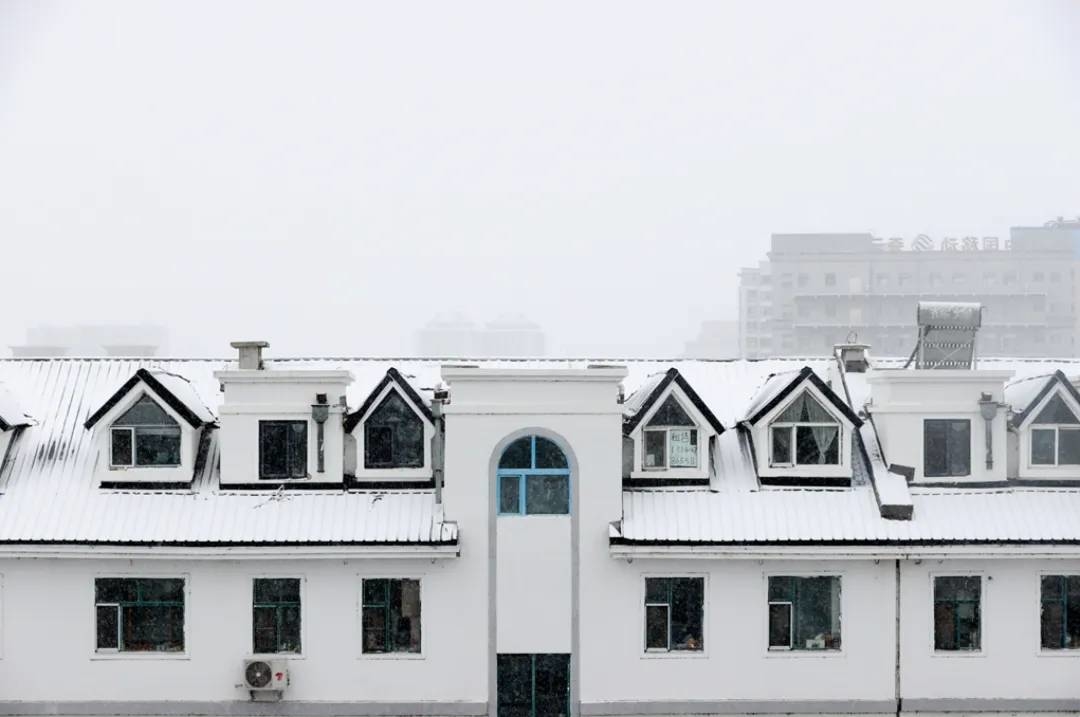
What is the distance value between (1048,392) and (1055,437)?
1006 mm

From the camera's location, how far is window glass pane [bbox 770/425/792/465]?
2334 centimetres

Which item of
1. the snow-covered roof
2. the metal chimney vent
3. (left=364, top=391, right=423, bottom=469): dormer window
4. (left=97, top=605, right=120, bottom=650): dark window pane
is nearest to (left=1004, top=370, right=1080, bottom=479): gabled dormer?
the metal chimney vent

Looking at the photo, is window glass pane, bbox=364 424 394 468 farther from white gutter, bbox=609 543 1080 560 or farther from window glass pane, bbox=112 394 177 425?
white gutter, bbox=609 543 1080 560

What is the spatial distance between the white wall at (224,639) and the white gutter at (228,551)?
1.42 feet

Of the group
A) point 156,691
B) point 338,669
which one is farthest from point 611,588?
point 156,691

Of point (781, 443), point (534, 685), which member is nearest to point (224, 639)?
point (534, 685)

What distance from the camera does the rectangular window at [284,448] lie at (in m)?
23.2

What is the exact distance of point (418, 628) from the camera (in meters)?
22.5

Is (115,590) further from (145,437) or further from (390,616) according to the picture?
(390,616)

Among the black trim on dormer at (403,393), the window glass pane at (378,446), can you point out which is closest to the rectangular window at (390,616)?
the window glass pane at (378,446)

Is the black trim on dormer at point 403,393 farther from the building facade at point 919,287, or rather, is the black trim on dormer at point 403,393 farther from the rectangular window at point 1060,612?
the building facade at point 919,287

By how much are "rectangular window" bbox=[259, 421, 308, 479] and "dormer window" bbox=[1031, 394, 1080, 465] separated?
14.3 metres

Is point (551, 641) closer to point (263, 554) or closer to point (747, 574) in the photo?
point (747, 574)

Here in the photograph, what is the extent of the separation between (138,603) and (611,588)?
8.80 metres
